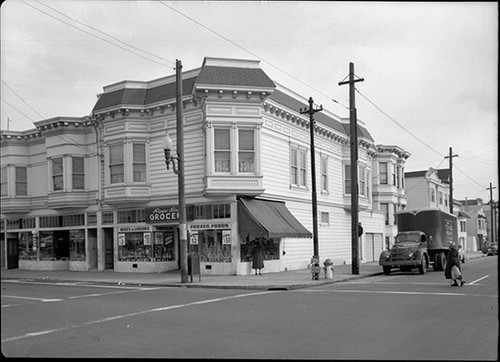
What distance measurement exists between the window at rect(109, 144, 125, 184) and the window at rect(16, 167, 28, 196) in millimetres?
17371

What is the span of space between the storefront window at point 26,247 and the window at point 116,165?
15.7 m

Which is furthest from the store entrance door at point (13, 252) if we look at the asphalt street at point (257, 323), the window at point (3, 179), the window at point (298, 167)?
the window at point (298, 167)

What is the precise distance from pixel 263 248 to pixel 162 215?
16.2 feet

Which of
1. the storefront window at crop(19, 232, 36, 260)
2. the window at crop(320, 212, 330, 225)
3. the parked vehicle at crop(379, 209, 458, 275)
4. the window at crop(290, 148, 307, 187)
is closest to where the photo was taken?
the storefront window at crop(19, 232, 36, 260)

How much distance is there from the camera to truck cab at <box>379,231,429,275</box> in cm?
2364

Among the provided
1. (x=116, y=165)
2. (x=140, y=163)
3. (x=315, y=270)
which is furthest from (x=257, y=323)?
(x=116, y=165)

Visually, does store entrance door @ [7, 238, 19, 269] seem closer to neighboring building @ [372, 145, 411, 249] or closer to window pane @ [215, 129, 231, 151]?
window pane @ [215, 129, 231, 151]

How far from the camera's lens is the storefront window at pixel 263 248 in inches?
938

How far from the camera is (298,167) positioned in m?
27.7

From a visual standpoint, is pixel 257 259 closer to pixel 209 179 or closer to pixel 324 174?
pixel 209 179

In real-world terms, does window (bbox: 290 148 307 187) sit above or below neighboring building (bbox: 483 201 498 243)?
above

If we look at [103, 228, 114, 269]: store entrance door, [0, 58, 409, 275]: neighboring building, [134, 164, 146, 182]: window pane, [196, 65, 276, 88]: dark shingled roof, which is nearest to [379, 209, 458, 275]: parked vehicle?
[0, 58, 409, 275]: neighboring building

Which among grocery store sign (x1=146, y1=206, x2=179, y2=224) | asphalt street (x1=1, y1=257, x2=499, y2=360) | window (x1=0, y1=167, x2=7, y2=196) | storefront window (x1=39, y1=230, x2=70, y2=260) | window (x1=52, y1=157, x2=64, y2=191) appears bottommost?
asphalt street (x1=1, y1=257, x2=499, y2=360)

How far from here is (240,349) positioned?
23.9 ft
